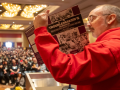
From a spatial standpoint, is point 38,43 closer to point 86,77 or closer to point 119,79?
point 86,77

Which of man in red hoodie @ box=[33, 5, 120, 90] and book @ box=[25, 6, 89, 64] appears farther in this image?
book @ box=[25, 6, 89, 64]

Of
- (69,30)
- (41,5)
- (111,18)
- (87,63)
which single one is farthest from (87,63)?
(41,5)

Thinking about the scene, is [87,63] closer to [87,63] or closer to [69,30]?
[87,63]

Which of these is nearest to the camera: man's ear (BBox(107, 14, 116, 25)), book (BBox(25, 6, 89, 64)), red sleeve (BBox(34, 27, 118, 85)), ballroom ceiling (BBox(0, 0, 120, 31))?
red sleeve (BBox(34, 27, 118, 85))

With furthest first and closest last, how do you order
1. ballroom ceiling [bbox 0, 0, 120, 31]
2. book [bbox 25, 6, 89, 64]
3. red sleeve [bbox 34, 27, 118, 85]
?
ballroom ceiling [bbox 0, 0, 120, 31]
book [bbox 25, 6, 89, 64]
red sleeve [bbox 34, 27, 118, 85]

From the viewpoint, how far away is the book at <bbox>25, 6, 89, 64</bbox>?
1.07 metres

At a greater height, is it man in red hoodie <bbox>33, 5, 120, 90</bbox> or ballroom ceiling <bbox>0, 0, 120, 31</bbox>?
ballroom ceiling <bbox>0, 0, 120, 31</bbox>

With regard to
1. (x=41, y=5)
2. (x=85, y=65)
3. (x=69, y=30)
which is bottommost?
(x=85, y=65)

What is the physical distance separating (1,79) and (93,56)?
24.3ft

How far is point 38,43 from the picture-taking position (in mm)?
692

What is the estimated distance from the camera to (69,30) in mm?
1116

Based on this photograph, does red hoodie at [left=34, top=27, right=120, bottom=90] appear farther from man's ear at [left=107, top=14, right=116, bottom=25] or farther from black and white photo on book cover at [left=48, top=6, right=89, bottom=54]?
black and white photo on book cover at [left=48, top=6, right=89, bottom=54]

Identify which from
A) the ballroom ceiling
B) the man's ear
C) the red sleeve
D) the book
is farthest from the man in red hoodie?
the ballroom ceiling

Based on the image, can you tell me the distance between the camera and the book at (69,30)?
1.07 meters
